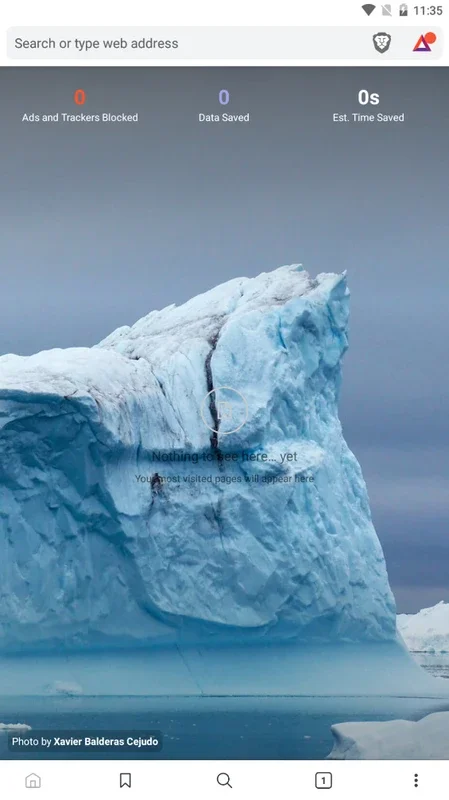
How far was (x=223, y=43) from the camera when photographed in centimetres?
620

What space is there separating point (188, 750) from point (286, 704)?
1.39 meters

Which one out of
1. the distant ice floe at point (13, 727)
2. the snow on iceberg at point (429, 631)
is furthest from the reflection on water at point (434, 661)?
the distant ice floe at point (13, 727)

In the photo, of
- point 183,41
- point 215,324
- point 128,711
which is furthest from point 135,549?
point 183,41

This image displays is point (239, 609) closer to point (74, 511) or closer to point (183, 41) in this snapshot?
point (74, 511)

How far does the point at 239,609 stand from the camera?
782cm

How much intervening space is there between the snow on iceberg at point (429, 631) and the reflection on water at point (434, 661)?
0.37 ft

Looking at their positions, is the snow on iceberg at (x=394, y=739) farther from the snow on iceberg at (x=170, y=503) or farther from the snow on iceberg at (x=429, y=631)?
the snow on iceberg at (x=429, y=631)

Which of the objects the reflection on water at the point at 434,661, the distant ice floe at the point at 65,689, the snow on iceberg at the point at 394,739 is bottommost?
the snow on iceberg at the point at 394,739

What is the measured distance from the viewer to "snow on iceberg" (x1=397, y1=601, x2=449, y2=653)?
1091 centimetres

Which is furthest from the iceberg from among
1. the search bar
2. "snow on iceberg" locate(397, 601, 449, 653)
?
"snow on iceberg" locate(397, 601, 449, 653)
